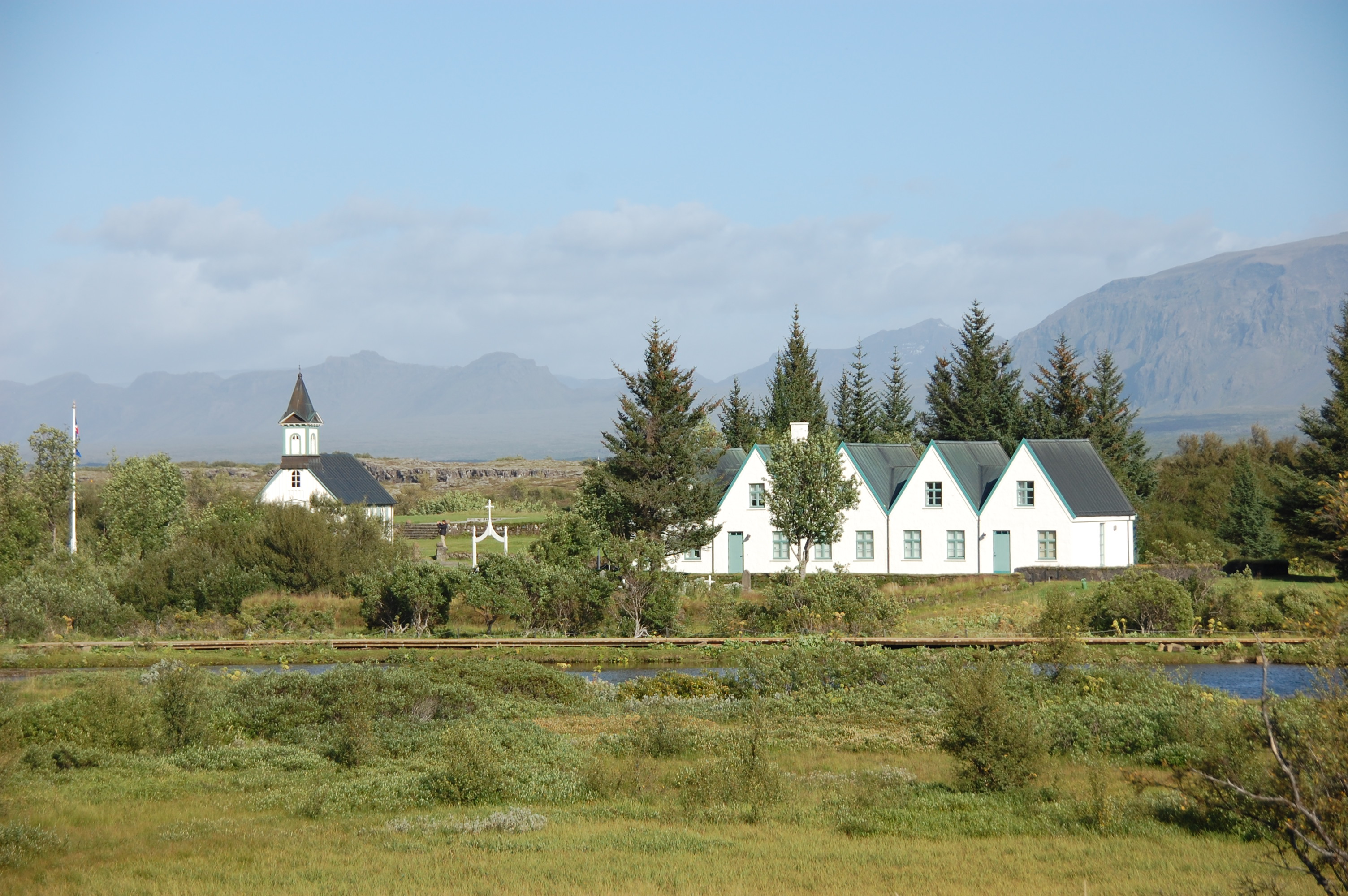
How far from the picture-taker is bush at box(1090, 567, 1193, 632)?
31.6m

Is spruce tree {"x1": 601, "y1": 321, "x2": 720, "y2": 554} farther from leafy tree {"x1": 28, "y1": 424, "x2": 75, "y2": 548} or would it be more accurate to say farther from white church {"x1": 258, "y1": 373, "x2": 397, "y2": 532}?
leafy tree {"x1": 28, "y1": 424, "x2": 75, "y2": 548}

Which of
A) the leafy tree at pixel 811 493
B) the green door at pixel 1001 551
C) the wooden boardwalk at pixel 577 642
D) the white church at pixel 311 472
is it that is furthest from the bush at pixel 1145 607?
the white church at pixel 311 472

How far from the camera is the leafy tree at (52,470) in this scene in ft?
182

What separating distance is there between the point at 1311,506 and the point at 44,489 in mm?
58544

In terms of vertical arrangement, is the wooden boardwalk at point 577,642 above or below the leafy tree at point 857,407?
below

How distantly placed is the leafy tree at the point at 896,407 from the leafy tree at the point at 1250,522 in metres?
20.9

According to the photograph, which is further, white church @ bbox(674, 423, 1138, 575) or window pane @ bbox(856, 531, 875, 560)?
window pane @ bbox(856, 531, 875, 560)

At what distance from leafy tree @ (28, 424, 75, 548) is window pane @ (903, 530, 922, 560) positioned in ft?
134

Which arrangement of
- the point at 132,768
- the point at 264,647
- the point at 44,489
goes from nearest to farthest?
the point at 132,768
the point at 264,647
the point at 44,489

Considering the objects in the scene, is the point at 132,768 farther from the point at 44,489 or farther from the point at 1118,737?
the point at 44,489

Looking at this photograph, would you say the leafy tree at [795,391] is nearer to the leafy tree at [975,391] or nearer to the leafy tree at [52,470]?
the leafy tree at [975,391]

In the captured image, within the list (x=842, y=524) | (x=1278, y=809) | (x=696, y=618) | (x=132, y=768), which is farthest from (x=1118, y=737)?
(x=842, y=524)

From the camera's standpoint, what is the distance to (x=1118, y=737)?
17.6m

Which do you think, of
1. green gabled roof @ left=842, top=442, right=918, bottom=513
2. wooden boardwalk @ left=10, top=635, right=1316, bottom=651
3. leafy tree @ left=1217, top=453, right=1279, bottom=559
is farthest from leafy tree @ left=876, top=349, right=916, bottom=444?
wooden boardwalk @ left=10, top=635, right=1316, bottom=651
